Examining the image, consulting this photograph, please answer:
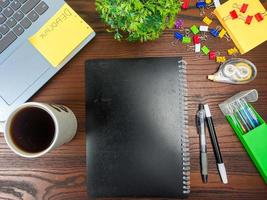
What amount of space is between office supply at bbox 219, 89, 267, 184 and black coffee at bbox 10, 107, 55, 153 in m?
0.31

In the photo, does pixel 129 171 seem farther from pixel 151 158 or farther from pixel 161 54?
pixel 161 54

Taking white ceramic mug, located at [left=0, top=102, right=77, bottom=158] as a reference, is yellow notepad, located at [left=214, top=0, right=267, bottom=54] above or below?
below

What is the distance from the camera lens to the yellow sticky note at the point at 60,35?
0.63m

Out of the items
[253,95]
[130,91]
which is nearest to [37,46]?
[130,91]

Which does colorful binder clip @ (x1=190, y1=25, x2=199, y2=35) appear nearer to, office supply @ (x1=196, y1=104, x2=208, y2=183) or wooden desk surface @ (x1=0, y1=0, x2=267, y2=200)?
wooden desk surface @ (x1=0, y1=0, x2=267, y2=200)

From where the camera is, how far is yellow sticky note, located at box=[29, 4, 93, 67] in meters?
0.63

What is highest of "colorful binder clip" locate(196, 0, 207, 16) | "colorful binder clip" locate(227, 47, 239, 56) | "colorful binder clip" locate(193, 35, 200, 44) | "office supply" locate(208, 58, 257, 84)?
"colorful binder clip" locate(196, 0, 207, 16)

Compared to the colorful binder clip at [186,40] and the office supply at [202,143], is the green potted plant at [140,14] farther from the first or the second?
the office supply at [202,143]

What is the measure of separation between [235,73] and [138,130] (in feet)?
0.69

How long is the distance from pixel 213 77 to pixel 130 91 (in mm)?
158

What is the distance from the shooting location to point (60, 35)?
64 cm

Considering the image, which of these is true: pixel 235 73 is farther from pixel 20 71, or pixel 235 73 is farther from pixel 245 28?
pixel 20 71

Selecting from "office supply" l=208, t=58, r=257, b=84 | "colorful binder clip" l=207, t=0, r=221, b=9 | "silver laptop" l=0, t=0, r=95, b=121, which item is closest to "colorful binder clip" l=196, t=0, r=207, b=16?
"colorful binder clip" l=207, t=0, r=221, b=9

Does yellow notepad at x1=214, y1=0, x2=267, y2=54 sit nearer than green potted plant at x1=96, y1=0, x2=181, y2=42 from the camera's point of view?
No
